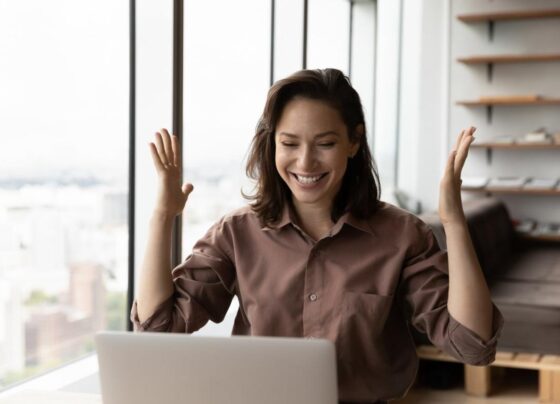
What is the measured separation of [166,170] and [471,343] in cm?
69

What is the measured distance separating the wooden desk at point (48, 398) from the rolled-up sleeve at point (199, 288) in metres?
0.24

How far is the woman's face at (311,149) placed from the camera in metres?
1.64

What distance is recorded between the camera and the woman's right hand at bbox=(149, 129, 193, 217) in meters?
1.65

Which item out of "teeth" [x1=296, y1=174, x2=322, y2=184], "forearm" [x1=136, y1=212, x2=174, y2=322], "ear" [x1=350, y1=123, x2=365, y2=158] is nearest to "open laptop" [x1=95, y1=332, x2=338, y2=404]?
"forearm" [x1=136, y1=212, x2=174, y2=322]

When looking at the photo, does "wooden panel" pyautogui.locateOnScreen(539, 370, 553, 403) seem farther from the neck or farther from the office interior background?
the neck

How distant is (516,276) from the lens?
182 inches

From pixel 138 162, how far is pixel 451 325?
1.58 m

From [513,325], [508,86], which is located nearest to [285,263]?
[513,325]

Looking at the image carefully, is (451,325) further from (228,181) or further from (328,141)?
(228,181)

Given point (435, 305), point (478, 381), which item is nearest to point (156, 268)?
point (435, 305)

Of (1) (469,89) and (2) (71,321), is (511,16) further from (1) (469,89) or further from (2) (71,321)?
(2) (71,321)

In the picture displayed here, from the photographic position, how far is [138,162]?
9.41ft

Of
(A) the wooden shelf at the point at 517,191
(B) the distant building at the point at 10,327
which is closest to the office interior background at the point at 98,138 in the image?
(B) the distant building at the point at 10,327

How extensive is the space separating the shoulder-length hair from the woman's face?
2cm
